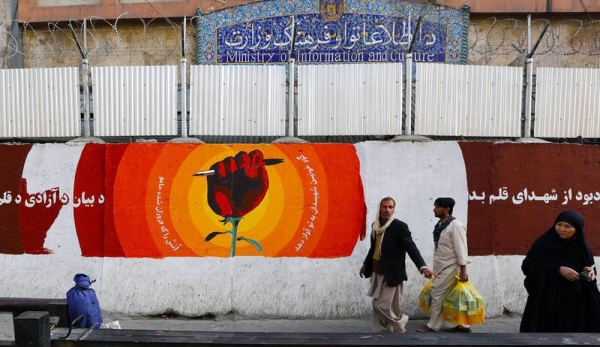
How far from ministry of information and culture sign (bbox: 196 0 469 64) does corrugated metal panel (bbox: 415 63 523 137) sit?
6.03 ft

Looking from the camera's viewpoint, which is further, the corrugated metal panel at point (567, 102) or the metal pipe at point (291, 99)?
the corrugated metal panel at point (567, 102)

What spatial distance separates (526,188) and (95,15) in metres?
7.20

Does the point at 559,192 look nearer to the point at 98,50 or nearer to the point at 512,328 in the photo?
the point at 512,328

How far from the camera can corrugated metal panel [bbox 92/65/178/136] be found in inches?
243

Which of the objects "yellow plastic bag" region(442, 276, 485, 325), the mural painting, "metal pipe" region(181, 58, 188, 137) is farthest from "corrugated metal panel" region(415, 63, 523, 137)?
"metal pipe" region(181, 58, 188, 137)

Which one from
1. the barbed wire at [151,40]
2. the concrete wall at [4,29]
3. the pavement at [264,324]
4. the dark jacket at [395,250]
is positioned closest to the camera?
the dark jacket at [395,250]

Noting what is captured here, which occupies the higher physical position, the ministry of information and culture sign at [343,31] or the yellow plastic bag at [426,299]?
the ministry of information and culture sign at [343,31]

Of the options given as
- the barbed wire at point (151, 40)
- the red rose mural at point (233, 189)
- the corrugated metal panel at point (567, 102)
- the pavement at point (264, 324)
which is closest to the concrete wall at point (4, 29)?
the barbed wire at point (151, 40)

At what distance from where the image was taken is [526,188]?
583 cm

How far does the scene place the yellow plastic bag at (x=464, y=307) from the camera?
478 cm

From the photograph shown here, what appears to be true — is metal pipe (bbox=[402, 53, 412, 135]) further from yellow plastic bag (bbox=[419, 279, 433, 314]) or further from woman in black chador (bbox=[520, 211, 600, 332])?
woman in black chador (bbox=[520, 211, 600, 332])

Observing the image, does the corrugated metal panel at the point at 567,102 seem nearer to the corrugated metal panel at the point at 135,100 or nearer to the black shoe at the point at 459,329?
the black shoe at the point at 459,329

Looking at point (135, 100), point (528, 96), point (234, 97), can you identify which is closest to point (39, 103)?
point (135, 100)

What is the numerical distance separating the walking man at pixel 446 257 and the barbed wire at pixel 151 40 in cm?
427
